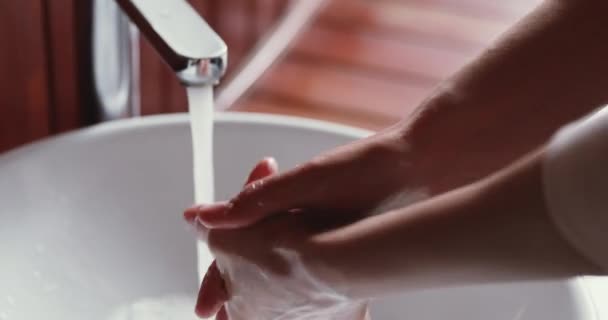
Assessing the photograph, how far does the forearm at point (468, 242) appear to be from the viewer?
368mm

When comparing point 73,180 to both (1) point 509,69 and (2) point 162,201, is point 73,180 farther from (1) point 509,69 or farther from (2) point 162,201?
(1) point 509,69

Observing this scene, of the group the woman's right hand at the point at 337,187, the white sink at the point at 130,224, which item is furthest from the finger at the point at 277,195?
the white sink at the point at 130,224

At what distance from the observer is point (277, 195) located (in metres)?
0.52

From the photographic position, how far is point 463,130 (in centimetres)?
54

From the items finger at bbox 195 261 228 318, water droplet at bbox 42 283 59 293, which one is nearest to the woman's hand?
finger at bbox 195 261 228 318

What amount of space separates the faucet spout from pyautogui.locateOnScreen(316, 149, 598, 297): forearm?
0.15m

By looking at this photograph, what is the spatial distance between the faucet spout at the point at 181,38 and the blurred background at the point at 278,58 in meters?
0.10

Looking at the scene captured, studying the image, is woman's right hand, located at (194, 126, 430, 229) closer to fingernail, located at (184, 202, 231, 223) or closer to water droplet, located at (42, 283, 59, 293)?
fingernail, located at (184, 202, 231, 223)

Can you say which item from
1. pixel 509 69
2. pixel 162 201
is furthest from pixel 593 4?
pixel 162 201

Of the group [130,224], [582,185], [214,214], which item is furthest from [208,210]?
[582,185]

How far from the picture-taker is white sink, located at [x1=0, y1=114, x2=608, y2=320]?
1.90 feet

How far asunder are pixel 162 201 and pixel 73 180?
69mm

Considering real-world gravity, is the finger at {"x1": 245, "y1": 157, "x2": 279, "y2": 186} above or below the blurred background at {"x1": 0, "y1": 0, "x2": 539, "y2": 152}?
below

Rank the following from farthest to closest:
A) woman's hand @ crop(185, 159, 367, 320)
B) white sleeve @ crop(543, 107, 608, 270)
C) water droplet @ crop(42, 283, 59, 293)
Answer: water droplet @ crop(42, 283, 59, 293)
woman's hand @ crop(185, 159, 367, 320)
white sleeve @ crop(543, 107, 608, 270)
